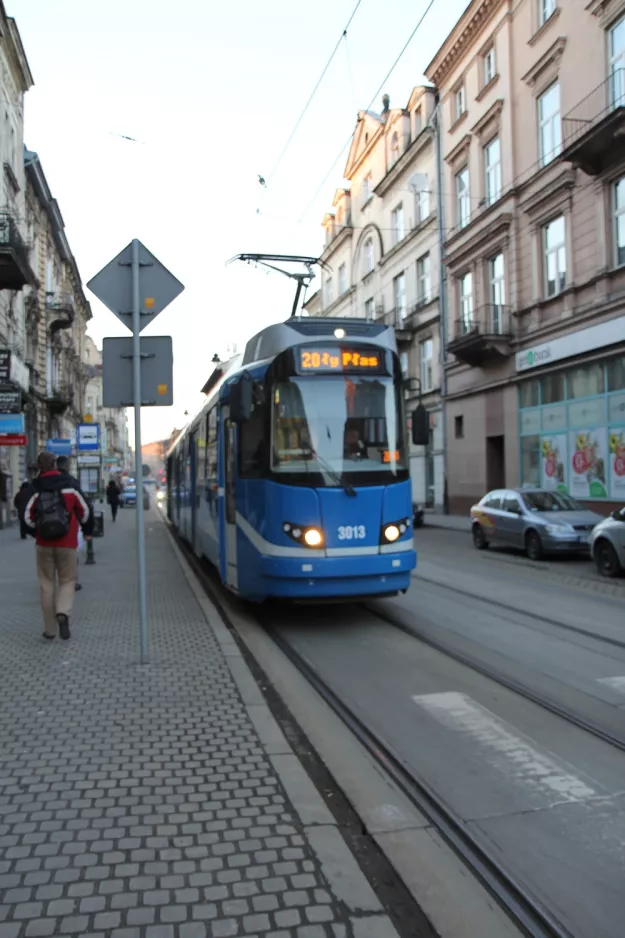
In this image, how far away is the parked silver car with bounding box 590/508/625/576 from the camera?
12320 millimetres

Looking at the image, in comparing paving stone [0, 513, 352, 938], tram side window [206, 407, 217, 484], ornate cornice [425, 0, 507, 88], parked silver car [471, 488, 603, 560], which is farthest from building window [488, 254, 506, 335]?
paving stone [0, 513, 352, 938]

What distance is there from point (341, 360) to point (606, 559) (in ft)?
23.2

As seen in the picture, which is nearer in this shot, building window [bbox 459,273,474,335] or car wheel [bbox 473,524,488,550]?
car wheel [bbox 473,524,488,550]

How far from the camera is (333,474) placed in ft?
25.6

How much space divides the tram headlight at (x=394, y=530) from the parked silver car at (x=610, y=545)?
5712 mm

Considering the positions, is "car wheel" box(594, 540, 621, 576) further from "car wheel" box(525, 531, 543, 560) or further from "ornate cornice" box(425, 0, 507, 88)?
"ornate cornice" box(425, 0, 507, 88)

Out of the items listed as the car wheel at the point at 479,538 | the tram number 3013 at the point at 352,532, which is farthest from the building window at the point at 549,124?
the tram number 3013 at the point at 352,532

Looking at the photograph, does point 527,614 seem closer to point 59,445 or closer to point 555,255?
point 555,255

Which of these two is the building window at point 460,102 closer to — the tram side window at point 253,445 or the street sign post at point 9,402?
the street sign post at point 9,402

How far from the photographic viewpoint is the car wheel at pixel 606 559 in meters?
12.5

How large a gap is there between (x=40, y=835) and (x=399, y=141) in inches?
1446

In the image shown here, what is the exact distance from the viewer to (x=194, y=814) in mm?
3541

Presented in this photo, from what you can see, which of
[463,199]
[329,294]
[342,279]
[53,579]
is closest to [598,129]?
[463,199]

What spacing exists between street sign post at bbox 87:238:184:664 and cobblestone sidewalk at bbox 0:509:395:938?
1.06 meters
